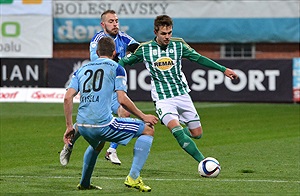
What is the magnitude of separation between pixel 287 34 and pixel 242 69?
7.22 meters

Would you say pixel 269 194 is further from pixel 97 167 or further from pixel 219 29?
pixel 219 29

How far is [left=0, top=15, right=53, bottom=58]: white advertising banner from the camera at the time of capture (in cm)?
3719

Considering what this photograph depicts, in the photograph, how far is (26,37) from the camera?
122ft

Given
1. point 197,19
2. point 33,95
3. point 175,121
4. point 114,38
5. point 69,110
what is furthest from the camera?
point 197,19

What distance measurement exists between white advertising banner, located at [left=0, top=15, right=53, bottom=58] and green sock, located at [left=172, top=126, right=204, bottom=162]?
1004 inches

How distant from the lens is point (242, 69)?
95.2 ft

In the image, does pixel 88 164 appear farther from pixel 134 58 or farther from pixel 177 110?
pixel 134 58

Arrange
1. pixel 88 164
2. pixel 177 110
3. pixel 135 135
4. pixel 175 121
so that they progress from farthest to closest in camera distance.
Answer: pixel 177 110
pixel 175 121
pixel 88 164
pixel 135 135

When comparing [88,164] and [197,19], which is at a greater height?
[197,19]

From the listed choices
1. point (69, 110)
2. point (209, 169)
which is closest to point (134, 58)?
point (209, 169)

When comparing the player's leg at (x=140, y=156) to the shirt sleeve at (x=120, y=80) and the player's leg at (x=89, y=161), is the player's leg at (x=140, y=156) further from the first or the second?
the shirt sleeve at (x=120, y=80)

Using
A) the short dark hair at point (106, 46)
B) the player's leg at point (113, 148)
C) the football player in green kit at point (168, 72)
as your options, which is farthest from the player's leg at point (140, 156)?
the player's leg at point (113, 148)

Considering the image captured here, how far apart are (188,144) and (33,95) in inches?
711

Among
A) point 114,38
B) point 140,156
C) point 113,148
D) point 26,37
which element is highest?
point 26,37
